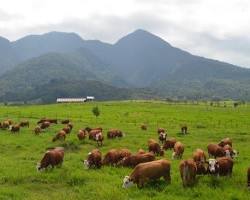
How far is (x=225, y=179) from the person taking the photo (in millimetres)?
22844

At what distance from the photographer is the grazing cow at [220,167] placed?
23.0 metres

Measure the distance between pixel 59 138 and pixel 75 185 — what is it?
791 inches

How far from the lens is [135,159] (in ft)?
85.8

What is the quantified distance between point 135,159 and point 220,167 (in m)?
5.09

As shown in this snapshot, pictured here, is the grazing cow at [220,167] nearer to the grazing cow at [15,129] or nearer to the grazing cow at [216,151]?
the grazing cow at [216,151]

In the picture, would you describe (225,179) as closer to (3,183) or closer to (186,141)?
(3,183)

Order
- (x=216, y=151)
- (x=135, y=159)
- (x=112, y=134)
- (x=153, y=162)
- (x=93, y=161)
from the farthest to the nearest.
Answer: (x=112, y=134), (x=216, y=151), (x=93, y=161), (x=135, y=159), (x=153, y=162)

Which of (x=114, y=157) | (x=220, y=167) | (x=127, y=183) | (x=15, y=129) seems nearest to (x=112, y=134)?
(x=15, y=129)

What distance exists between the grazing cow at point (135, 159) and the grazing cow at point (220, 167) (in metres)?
3.80

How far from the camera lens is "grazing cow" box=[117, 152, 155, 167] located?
2577 centimetres

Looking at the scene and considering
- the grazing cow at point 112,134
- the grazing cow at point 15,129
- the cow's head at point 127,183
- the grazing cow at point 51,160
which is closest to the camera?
the cow's head at point 127,183

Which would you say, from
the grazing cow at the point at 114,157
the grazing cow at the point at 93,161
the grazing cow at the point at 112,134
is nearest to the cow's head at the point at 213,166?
the grazing cow at the point at 114,157

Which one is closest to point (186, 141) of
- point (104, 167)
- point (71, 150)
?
point (71, 150)

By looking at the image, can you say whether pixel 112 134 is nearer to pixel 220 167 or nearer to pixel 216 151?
pixel 216 151
